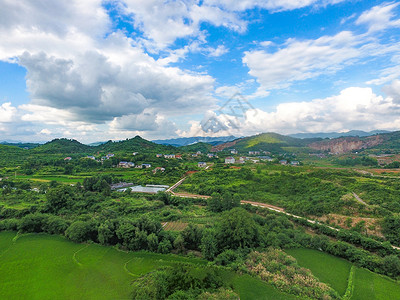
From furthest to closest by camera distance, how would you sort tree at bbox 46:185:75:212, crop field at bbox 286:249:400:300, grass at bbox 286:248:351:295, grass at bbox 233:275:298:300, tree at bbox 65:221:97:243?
tree at bbox 46:185:75:212 < tree at bbox 65:221:97:243 < grass at bbox 286:248:351:295 < crop field at bbox 286:249:400:300 < grass at bbox 233:275:298:300

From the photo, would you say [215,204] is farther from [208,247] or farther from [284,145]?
[284,145]

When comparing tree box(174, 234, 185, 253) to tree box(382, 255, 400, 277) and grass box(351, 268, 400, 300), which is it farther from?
tree box(382, 255, 400, 277)

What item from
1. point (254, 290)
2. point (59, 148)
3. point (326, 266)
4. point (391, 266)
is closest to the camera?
point (254, 290)

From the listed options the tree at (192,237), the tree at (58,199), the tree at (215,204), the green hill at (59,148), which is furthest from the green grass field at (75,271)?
the green hill at (59,148)

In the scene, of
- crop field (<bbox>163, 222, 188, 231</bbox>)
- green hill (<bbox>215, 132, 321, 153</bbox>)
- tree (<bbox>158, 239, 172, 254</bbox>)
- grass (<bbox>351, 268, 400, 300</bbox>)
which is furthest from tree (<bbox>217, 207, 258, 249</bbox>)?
green hill (<bbox>215, 132, 321, 153</bbox>)

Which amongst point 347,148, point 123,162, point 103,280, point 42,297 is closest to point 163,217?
point 103,280

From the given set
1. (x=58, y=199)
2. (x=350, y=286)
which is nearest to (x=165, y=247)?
(x=350, y=286)

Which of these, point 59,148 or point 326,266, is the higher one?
point 59,148

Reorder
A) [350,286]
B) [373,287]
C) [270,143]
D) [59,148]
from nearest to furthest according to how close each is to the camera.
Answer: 1. [373,287]
2. [350,286]
3. [59,148]
4. [270,143]
